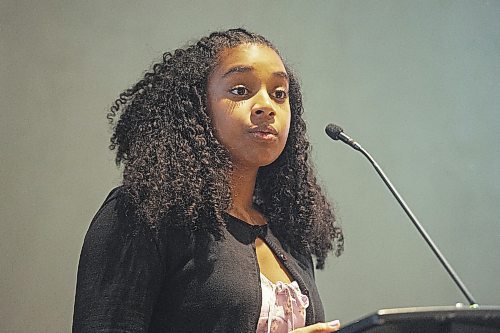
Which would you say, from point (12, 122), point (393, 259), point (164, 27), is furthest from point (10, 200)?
point (393, 259)

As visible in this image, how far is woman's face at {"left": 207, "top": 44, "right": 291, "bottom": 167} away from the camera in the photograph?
1126 millimetres

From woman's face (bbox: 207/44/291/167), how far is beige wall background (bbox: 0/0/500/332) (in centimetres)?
75

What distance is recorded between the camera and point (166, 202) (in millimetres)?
1053

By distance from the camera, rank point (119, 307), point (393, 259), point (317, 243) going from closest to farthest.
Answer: point (119, 307), point (317, 243), point (393, 259)

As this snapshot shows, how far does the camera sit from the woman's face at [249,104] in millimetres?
1126

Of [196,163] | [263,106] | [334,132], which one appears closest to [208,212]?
[196,163]

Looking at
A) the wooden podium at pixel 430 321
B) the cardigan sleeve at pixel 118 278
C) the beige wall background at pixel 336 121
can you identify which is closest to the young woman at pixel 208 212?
the cardigan sleeve at pixel 118 278

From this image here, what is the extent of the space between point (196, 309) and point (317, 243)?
13.9 inches

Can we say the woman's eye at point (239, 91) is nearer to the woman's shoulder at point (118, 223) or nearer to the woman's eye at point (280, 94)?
the woman's eye at point (280, 94)

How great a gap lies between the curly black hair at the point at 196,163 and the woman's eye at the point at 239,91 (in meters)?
0.06

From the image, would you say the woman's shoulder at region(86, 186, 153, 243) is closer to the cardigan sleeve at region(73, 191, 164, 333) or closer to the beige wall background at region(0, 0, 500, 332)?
the cardigan sleeve at region(73, 191, 164, 333)

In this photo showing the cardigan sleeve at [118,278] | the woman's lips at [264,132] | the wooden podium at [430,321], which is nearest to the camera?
the wooden podium at [430,321]

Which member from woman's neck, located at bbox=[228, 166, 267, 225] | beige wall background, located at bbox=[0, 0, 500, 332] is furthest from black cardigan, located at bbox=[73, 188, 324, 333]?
beige wall background, located at bbox=[0, 0, 500, 332]

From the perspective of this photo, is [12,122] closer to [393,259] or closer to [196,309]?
[196,309]
